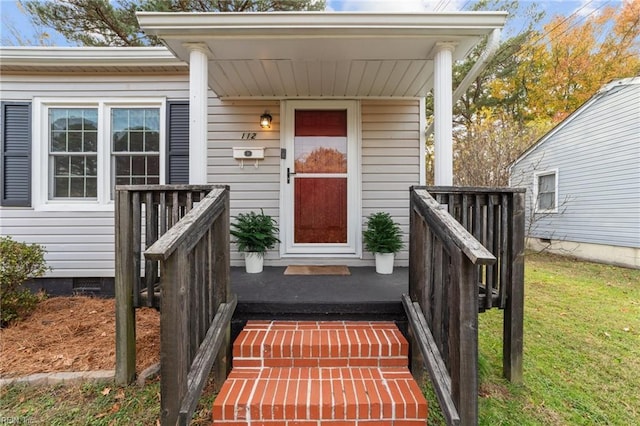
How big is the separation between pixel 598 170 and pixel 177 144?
8.76 meters

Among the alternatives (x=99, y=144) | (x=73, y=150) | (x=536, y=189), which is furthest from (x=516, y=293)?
(x=536, y=189)

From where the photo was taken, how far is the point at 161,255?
4.79 feet

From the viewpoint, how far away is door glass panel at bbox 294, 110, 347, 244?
12.9 feet

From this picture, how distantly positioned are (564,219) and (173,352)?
9.57 m

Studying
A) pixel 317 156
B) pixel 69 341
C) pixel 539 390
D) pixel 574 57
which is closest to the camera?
pixel 539 390

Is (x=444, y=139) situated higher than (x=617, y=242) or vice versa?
(x=444, y=139)

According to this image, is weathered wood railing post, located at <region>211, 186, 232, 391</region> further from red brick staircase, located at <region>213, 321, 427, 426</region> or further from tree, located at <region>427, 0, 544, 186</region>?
tree, located at <region>427, 0, 544, 186</region>

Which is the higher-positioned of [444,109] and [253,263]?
[444,109]

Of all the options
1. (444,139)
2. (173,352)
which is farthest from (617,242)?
(173,352)

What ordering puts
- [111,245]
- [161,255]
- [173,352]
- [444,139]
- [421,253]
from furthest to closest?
[111,245], [444,139], [421,253], [173,352], [161,255]

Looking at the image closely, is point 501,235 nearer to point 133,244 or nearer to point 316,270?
point 316,270

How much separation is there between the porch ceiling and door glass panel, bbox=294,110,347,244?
666 mm

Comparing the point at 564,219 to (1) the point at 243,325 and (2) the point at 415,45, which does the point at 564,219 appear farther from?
(1) the point at 243,325

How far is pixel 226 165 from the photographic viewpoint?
394 centimetres
